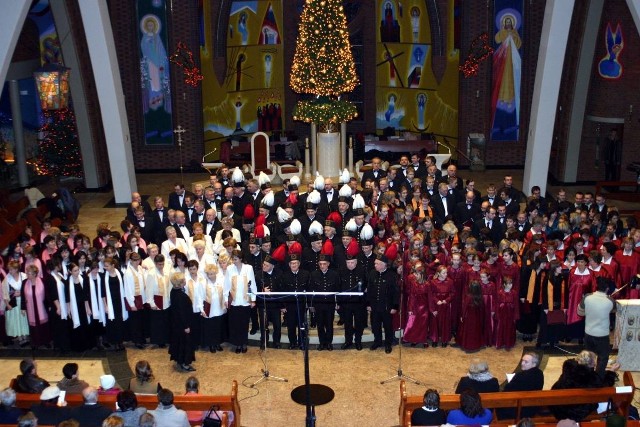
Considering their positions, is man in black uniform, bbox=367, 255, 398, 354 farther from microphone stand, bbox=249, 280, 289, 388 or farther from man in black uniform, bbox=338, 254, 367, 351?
microphone stand, bbox=249, 280, 289, 388

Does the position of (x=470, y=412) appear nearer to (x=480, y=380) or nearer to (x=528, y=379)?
(x=480, y=380)

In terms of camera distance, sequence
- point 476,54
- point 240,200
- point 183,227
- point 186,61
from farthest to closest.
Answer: point 186,61 < point 476,54 < point 240,200 < point 183,227

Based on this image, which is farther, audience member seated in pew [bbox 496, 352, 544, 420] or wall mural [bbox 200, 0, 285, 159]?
wall mural [bbox 200, 0, 285, 159]

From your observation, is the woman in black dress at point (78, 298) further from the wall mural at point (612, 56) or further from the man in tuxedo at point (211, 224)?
the wall mural at point (612, 56)

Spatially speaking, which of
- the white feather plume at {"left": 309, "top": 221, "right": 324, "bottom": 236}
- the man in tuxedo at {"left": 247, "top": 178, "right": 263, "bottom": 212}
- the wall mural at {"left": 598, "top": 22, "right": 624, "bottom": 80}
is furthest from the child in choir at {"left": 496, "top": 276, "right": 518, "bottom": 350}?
the wall mural at {"left": 598, "top": 22, "right": 624, "bottom": 80}

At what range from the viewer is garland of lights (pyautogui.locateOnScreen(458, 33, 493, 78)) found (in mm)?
25391

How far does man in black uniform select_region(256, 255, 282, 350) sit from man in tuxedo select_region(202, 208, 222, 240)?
7.83 ft

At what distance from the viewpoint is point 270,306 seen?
44.6ft

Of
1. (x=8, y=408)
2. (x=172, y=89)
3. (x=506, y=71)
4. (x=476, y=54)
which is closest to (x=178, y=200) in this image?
(x=8, y=408)

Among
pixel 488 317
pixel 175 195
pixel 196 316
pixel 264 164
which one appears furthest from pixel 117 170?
pixel 488 317

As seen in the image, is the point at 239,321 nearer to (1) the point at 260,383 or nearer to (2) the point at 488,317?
(1) the point at 260,383

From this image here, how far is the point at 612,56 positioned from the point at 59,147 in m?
15.8

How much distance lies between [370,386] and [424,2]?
59.1 feet

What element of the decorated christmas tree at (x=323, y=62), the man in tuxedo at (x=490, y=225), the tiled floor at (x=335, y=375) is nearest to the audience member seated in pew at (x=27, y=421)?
the tiled floor at (x=335, y=375)
